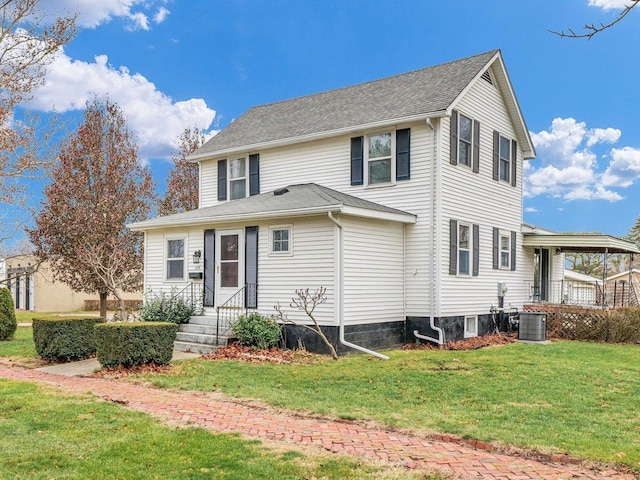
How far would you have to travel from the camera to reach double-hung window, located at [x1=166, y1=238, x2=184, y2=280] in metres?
15.5

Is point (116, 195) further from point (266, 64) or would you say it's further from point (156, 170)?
point (266, 64)

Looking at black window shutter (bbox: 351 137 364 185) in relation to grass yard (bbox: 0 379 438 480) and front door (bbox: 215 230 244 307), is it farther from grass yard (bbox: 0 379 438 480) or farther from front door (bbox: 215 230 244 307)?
grass yard (bbox: 0 379 438 480)

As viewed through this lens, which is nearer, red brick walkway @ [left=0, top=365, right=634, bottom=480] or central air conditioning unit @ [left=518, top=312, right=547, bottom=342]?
red brick walkway @ [left=0, top=365, right=634, bottom=480]

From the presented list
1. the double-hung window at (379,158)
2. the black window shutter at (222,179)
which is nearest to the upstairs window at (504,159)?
the double-hung window at (379,158)

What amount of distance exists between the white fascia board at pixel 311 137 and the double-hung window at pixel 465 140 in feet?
5.52

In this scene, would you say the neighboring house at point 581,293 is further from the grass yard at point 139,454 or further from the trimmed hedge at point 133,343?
the grass yard at point 139,454

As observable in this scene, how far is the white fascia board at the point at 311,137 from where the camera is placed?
45.5 feet

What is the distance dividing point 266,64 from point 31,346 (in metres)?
12.3

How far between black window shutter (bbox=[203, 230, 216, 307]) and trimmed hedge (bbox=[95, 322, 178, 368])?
158 inches

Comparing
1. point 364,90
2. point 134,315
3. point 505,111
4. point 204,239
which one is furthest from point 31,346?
point 505,111

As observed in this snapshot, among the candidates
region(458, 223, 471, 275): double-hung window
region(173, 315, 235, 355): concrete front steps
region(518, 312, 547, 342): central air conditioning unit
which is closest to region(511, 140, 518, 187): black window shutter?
region(458, 223, 471, 275): double-hung window

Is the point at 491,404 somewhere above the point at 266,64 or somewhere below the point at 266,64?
below

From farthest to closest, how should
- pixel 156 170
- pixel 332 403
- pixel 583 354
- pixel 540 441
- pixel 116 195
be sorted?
pixel 156 170
pixel 116 195
pixel 583 354
pixel 332 403
pixel 540 441

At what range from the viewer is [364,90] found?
17.8 meters
